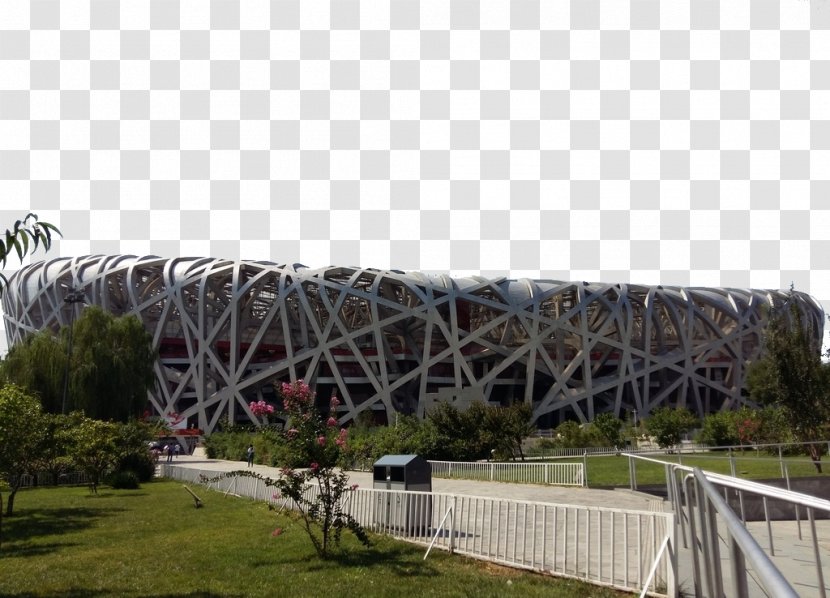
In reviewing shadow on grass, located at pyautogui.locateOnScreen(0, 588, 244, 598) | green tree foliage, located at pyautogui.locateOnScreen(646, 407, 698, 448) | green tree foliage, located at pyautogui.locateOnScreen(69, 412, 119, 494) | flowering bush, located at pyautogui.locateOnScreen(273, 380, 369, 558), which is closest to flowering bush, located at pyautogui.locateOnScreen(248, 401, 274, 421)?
flowering bush, located at pyautogui.locateOnScreen(273, 380, 369, 558)

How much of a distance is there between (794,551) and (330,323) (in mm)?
53861

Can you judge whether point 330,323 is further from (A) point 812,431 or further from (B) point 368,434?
(A) point 812,431

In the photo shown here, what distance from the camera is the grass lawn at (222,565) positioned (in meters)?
8.19

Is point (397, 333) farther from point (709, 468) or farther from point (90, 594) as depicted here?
point (90, 594)

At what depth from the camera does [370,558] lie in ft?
33.0

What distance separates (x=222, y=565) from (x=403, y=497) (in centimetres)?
334

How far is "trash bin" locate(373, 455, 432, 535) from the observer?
37.9 ft

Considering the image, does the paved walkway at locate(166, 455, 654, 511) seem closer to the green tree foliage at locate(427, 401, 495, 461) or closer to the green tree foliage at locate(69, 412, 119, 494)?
the green tree foliage at locate(427, 401, 495, 461)

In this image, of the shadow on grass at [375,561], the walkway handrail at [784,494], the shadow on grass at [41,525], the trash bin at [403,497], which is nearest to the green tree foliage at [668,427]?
the trash bin at [403,497]

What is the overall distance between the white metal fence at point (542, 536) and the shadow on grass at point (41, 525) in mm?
6095

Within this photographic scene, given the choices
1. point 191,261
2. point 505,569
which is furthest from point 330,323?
point 505,569

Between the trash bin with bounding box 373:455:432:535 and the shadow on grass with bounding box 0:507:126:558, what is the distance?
6236mm

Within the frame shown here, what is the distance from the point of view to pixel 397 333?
217ft

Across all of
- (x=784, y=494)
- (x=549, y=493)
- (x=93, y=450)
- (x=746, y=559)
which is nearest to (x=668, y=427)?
(x=549, y=493)
